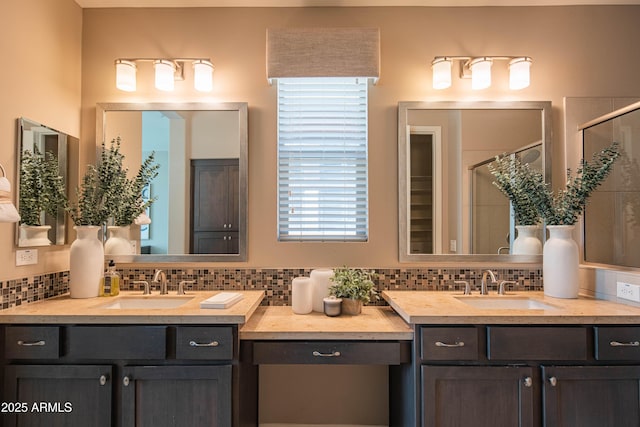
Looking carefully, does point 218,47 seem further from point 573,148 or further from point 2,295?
point 573,148

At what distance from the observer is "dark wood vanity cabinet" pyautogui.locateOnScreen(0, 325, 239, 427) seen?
1.59 metres

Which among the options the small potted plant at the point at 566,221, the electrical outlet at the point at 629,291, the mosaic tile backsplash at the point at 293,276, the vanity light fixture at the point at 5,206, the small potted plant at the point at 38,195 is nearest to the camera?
the vanity light fixture at the point at 5,206

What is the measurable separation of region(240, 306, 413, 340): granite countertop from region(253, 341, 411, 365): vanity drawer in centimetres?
3

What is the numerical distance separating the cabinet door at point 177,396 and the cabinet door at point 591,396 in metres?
1.41

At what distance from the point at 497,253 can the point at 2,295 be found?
2655 mm

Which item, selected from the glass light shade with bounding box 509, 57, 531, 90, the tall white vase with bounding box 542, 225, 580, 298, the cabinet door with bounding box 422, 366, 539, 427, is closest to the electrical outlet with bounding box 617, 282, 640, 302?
the tall white vase with bounding box 542, 225, 580, 298

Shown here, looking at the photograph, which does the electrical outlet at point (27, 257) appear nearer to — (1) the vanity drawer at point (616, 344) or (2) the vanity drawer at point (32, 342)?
(2) the vanity drawer at point (32, 342)

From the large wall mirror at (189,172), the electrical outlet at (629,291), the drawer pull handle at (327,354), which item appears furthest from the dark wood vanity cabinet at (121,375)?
the electrical outlet at (629,291)

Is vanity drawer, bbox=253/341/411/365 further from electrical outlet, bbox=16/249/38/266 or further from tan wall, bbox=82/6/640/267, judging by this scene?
electrical outlet, bbox=16/249/38/266

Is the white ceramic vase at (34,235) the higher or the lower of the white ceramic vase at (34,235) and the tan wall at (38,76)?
the lower

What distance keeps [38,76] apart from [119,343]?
59.5 inches

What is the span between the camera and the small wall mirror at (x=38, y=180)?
1.85 metres

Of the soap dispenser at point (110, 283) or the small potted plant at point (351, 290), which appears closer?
the small potted plant at point (351, 290)

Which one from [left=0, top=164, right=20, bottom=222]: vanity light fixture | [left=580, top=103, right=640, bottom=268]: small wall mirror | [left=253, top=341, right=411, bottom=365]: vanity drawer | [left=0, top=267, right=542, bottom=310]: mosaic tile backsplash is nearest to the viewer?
[left=0, top=164, right=20, bottom=222]: vanity light fixture
